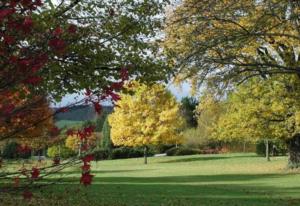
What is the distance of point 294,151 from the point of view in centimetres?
3512

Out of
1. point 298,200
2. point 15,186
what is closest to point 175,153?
point 298,200

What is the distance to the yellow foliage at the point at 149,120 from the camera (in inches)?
2151

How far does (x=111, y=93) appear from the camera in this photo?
461cm

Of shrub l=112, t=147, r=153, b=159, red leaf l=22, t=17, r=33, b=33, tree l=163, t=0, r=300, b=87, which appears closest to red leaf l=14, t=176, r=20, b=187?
red leaf l=22, t=17, r=33, b=33

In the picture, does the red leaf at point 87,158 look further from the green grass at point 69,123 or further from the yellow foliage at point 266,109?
the yellow foliage at point 266,109

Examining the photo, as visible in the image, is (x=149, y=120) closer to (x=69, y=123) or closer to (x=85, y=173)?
(x=69, y=123)

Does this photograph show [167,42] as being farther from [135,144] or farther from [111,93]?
[135,144]

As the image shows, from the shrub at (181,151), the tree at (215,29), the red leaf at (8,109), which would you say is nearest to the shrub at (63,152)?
the red leaf at (8,109)

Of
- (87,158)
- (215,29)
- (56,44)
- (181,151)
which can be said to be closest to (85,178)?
(87,158)

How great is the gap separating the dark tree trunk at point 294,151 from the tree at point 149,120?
20036 mm

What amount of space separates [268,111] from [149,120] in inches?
888

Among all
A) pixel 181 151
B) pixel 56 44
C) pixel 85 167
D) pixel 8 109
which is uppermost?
pixel 56 44

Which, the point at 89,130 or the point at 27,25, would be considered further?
the point at 89,130

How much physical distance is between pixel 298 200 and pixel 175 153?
52.0m
